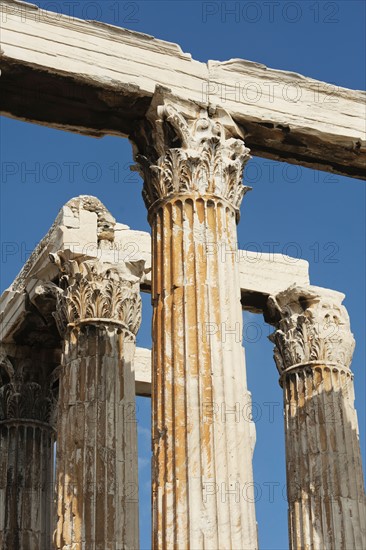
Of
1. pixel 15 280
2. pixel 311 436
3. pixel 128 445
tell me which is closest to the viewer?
pixel 128 445

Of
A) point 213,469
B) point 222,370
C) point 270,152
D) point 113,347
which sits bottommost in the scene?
point 213,469

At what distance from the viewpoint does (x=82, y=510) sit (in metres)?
22.1

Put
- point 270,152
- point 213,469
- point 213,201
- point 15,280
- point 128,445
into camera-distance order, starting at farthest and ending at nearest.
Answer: point 15,280 → point 128,445 → point 270,152 → point 213,201 → point 213,469

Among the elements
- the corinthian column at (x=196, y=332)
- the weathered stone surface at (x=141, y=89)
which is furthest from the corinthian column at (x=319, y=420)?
the corinthian column at (x=196, y=332)

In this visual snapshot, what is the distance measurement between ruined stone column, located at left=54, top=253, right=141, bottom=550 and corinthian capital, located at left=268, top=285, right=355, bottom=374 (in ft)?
10.9

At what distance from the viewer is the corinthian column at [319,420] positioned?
23.8 metres

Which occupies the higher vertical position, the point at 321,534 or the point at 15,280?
the point at 15,280

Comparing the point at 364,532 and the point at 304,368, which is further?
the point at 304,368

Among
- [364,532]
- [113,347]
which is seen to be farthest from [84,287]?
[364,532]

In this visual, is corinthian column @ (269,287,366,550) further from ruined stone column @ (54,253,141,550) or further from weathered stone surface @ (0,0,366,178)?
weathered stone surface @ (0,0,366,178)

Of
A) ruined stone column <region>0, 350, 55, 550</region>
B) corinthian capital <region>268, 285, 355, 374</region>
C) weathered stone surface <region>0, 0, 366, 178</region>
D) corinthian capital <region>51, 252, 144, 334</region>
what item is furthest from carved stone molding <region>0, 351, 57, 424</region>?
weathered stone surface <region>0, 0, 366, 178</region>

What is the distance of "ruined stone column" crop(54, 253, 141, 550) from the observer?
22.1 m

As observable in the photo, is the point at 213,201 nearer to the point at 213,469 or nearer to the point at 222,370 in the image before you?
the point at 222,370

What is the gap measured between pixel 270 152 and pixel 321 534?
23.5ft
